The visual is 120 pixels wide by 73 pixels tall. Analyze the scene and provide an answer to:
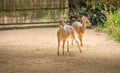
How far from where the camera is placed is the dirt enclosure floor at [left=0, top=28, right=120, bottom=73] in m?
8.45

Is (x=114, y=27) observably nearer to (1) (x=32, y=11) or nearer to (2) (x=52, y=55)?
(2) (x=52, y=55)

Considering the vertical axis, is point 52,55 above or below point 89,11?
below

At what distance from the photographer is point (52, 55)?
395 inches

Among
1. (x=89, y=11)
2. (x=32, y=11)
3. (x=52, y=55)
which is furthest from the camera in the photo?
(x=32, y=11)

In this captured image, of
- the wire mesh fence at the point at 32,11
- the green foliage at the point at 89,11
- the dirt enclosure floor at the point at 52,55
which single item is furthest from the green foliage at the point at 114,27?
the wire mesh fence at the point at 32,11

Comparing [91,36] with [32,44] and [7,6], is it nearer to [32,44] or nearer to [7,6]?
[32,44]

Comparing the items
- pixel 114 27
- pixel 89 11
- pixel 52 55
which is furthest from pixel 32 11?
pixel 52 55

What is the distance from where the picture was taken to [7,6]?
55.4ft

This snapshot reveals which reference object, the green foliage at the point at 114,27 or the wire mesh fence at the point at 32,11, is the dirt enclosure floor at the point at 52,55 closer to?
the green foliage at the point at 114,27

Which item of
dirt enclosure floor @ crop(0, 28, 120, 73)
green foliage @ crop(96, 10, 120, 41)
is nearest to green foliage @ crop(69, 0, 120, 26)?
green foliage @ crop(96, 10, 120, 41)

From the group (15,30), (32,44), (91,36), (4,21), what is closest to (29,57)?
(32,44)

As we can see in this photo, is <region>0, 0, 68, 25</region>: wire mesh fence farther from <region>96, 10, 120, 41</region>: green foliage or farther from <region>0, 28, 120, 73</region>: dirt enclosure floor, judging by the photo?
<region>96, 10, 120, 41</region>: green foliage

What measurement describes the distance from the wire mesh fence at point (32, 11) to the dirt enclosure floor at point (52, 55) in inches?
111

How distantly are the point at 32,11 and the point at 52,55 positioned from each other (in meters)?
7.34
